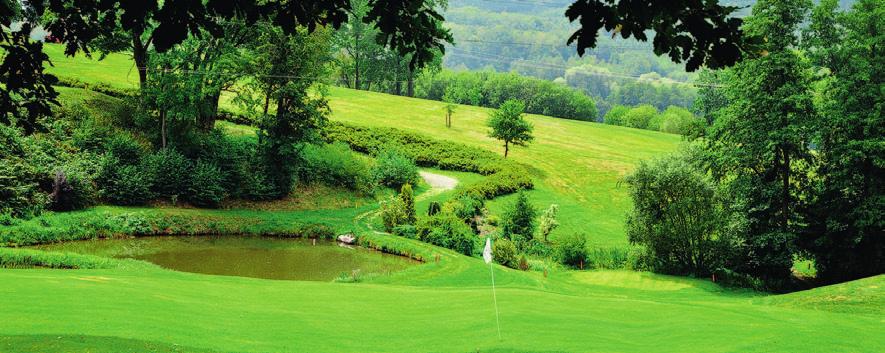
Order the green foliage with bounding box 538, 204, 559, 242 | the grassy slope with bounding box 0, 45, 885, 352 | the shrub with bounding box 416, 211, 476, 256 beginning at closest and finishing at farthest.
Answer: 1. the grassy slope with bounding box 0, 45, 885, 352
2. the shrub with bounding box 416, 211, 476, 256
3. the green foliage with bounding box 538, 204, 559, 242

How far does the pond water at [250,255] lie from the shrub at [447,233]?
2.80 meters

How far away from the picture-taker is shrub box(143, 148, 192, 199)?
3516cm

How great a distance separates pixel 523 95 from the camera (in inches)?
5630

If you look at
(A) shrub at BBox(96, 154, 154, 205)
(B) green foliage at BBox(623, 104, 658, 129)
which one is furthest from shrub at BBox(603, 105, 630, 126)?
(A) shrub at BBox(96, 154, 154, 205)

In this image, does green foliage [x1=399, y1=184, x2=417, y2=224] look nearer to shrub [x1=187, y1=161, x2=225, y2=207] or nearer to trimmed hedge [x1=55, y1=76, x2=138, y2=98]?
shrub [x1=187, y1=161, x2=225, y2=207]

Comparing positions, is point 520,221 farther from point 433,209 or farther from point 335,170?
point 335,170

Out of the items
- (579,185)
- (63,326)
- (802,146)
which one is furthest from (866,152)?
(63,326)

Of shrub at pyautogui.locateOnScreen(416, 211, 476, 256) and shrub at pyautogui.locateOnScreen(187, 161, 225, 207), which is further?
shrub at pyautogui.locateOnScreen(187, 161, 225, 207)

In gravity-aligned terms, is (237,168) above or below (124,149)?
below

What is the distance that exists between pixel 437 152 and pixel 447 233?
24.1 metres

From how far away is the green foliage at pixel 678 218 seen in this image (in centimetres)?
3123

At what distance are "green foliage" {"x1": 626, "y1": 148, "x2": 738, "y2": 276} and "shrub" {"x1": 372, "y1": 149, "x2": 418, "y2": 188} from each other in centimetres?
1889

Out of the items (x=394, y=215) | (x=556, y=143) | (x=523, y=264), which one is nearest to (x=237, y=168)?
(x=394, y=215)

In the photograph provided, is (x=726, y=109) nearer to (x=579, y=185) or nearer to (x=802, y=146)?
(x=802, y=146)
